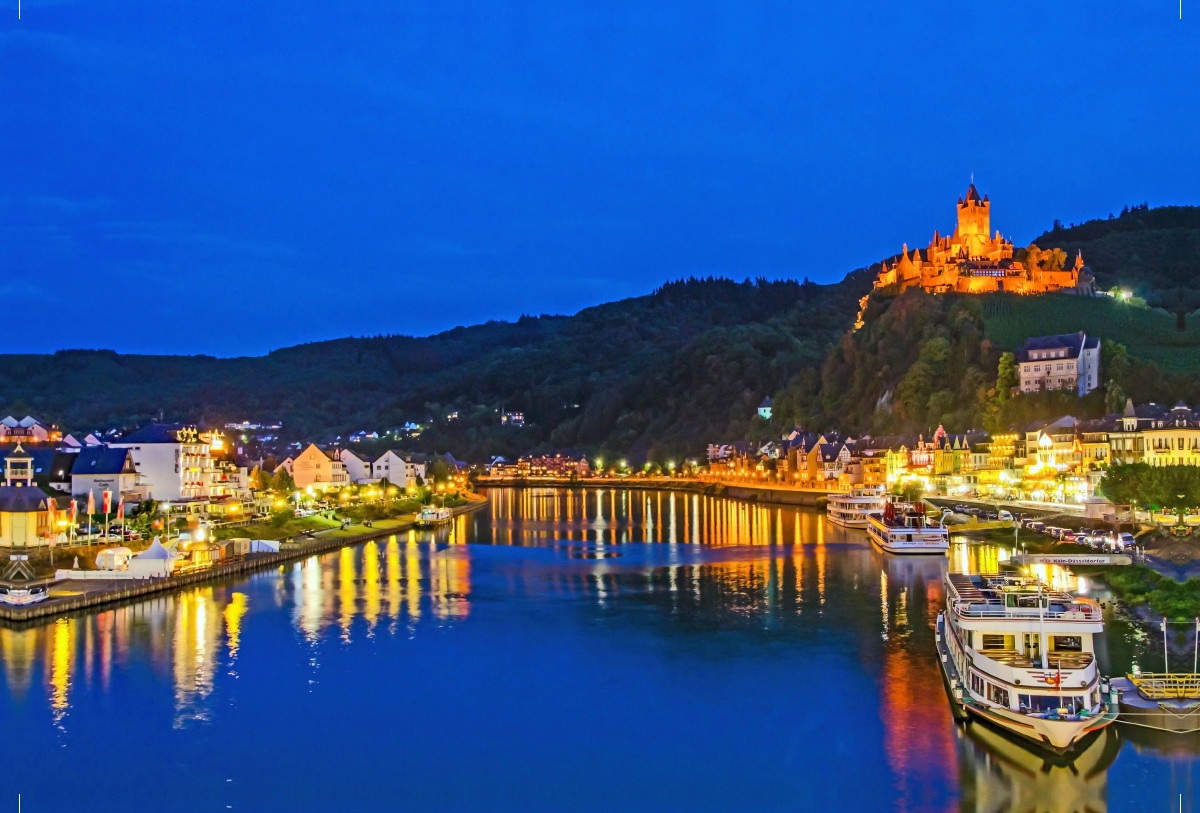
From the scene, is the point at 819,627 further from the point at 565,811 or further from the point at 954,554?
the point at 954,554

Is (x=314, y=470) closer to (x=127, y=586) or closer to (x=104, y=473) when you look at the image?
(x=104, y=473)

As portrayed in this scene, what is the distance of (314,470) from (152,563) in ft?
152

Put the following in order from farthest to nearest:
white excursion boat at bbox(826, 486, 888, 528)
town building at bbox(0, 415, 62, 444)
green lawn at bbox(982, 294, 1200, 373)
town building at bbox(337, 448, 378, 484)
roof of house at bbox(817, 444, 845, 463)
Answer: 1. roof of house at bbox(817, 444, 845, 463)
2. green lawn at bbox(982, 294, 1200, 373)
3. town building at bbox(337, 448, 378, 484)
4. white excursion boat at bbox(826, 486, 888, 528)
5. town building at bbox(0, 415, 62, 444)

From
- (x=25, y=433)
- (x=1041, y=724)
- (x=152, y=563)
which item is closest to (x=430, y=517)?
(x=25, y=433)

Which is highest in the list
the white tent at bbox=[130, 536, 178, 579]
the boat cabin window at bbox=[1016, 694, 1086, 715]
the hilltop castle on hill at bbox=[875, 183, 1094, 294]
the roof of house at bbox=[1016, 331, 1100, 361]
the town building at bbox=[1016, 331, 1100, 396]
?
the hilltop castle on hill at bbox=[875, 183, 1094, 294]

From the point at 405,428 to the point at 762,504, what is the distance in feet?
334

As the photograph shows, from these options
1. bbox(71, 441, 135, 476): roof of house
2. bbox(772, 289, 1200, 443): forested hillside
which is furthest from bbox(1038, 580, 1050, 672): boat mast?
bbox(772, 289, 1200, 443): forested hillside

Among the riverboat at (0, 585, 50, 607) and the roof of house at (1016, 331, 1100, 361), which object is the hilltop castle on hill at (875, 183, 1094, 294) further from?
the riverboat at (0, 585, 50, 607)

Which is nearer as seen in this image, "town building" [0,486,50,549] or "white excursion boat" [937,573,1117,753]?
"white excursion boat" [937,573,1117,753]

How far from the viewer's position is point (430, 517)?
7756cm

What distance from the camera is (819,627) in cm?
3453

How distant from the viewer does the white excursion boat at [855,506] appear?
73.2 metres

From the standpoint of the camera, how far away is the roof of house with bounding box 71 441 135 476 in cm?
5422

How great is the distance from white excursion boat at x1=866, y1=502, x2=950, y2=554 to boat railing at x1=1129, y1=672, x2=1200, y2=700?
31.5 m
